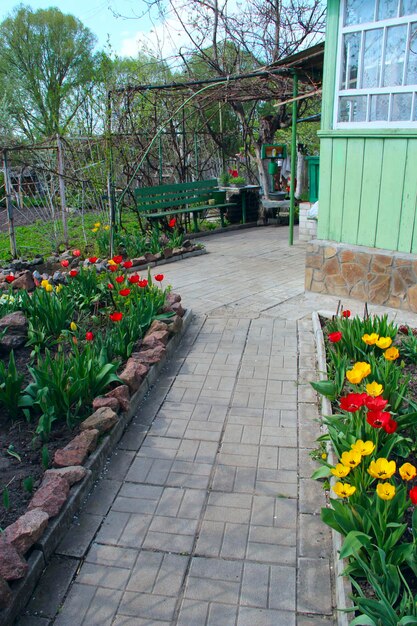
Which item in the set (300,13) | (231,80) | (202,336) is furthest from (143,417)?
(300,13)

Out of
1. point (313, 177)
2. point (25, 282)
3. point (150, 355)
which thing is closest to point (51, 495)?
point (150, 355)

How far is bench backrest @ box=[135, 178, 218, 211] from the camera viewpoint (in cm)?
953

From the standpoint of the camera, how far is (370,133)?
18.0 ft

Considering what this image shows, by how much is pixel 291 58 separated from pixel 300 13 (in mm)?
5064

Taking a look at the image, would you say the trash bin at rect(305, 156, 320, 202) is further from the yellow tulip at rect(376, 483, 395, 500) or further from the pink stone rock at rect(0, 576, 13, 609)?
the pink stone rock at rect(0, 576, 13, 609)

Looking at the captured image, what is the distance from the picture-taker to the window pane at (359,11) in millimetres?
5359

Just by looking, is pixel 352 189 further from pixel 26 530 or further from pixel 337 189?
pixel 26 530

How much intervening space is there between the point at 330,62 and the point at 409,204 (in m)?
1.78

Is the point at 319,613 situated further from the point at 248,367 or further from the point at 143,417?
the point at 248,367

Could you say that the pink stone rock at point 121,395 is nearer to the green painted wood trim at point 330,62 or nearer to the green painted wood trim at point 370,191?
the green painted wood trim at point 370,191

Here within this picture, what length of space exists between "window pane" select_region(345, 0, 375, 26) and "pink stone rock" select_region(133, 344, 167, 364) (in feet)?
Answer: 12.6

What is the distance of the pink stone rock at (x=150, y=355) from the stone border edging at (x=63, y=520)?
0.66 feet

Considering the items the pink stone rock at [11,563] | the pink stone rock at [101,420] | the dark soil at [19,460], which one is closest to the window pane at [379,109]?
the pink stone rock at [101,420]

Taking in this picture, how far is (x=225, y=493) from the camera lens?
9.80 ft
